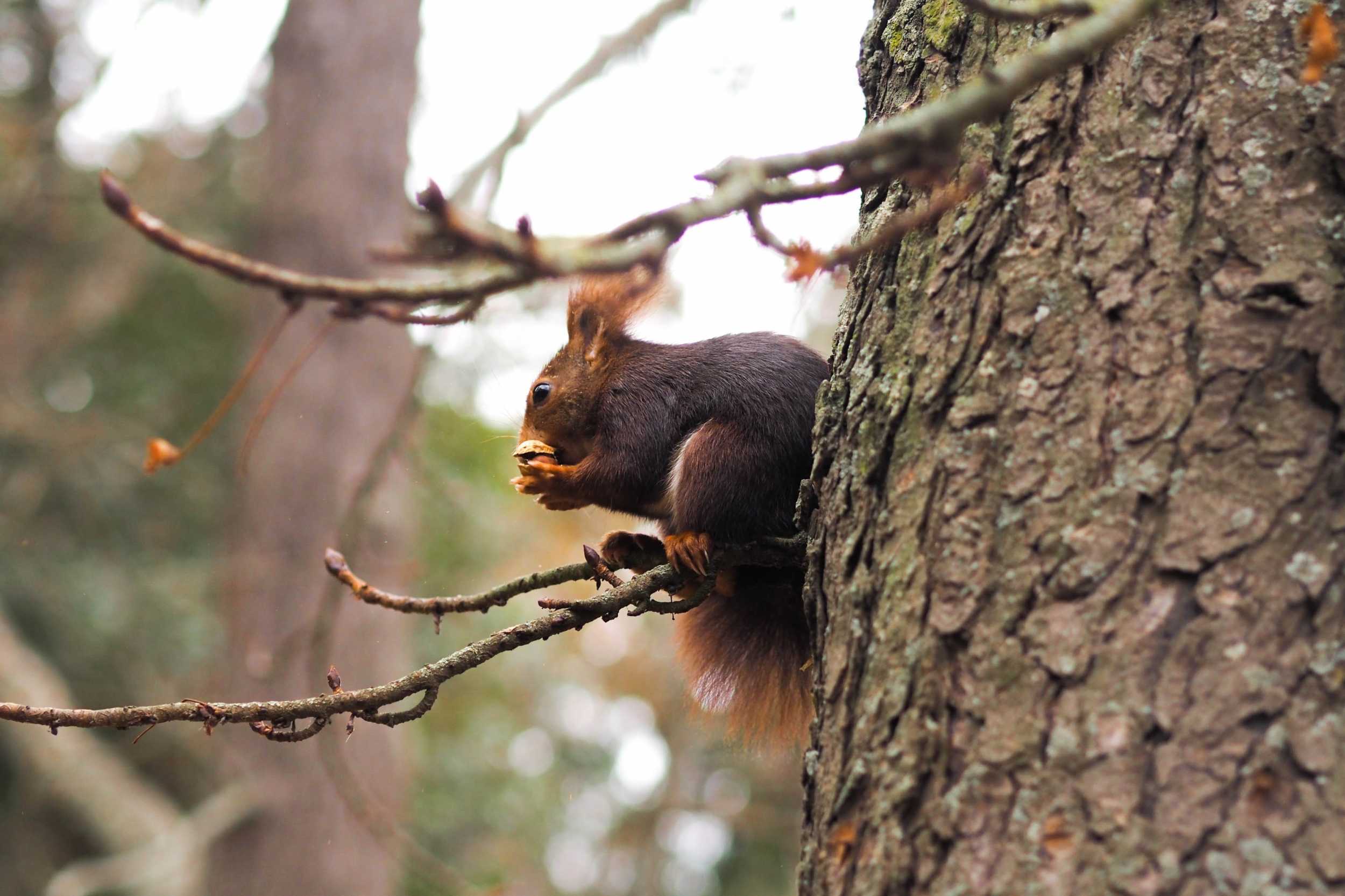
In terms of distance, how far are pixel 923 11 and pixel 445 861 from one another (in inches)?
299

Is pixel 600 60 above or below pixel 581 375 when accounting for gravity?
above

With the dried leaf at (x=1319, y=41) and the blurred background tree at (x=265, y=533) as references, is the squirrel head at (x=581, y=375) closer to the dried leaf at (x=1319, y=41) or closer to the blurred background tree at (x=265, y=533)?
the blurred background tree at (x=265, y=533)

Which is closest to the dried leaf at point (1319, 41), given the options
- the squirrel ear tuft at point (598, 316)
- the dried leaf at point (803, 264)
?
the dried leaf at point (803, 264)

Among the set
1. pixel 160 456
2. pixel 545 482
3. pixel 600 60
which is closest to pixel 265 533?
pixel 600 60

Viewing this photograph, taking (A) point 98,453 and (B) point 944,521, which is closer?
(B) point 944,521

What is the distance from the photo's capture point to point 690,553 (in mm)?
1910

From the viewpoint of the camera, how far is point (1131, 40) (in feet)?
4.54

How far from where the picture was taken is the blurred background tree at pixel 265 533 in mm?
5484

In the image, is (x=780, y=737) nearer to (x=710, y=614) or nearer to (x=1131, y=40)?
(x=710, y=614)

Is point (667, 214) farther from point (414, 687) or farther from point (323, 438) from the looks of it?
point (323, 438)

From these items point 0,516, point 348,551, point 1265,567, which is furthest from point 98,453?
point 1265,567

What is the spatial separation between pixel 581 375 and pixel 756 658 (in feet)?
2.91

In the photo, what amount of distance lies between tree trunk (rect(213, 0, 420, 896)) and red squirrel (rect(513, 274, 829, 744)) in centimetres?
292

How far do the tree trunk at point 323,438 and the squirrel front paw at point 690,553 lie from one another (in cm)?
340
